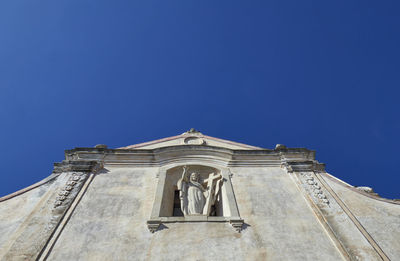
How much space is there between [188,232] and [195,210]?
116cm

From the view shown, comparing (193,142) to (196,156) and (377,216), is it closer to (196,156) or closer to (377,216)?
(196,156)

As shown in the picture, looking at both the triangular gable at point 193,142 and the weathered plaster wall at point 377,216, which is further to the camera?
the triangular gable at point 193,142

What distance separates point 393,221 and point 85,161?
→ 8556 mm

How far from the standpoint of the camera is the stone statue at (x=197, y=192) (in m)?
7.39

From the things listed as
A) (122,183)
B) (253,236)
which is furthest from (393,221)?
(122,183)

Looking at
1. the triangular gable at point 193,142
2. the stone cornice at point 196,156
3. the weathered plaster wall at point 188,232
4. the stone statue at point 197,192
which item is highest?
the triangular gable at point 193,142

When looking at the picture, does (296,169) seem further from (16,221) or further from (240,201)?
(16,221)

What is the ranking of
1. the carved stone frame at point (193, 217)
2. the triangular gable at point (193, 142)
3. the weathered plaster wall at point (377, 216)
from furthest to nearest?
the triangular gable at point (193, 142)
the carved stone frame at point (193, 217)
the weathered plaster wall at point (377, 216)

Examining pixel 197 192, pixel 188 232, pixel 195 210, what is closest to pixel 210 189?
pixel 197 192

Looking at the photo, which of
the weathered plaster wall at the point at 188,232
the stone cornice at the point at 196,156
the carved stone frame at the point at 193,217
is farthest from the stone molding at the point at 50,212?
the carved stone frame at the point at 193,217

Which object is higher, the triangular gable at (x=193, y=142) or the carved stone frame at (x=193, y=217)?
the triangular gable at (x=193, y=142)

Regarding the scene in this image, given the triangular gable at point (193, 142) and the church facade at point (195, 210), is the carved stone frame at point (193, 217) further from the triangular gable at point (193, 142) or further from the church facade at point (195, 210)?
the triangular gable at point (193, 142)

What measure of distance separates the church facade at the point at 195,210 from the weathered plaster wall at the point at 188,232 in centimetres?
2

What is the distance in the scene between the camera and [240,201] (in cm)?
738
